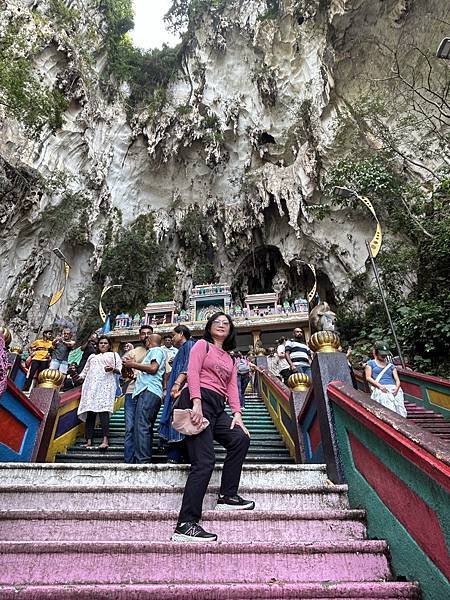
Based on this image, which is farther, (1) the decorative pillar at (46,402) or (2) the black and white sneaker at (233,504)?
(1) the decorative pillar at (46,402)

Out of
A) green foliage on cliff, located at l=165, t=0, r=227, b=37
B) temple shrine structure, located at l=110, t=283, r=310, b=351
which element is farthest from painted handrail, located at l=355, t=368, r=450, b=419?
green foliage on cliff, located at l=165, t=0, r=227, b=37

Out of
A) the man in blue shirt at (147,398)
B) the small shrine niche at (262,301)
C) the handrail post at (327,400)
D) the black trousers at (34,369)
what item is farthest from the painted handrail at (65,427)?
the small shrine niche at (262,301)

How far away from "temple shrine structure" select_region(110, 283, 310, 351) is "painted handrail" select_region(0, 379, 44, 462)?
1227 centimetres

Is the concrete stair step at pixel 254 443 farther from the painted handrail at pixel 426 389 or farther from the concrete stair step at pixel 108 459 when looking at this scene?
the painted handrail at pixel 426 389

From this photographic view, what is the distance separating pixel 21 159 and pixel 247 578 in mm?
17657

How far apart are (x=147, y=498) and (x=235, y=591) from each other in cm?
90

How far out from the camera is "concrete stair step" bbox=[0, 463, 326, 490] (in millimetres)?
2252

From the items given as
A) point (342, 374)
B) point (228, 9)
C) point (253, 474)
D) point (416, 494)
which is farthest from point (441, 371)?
point (228, 9)

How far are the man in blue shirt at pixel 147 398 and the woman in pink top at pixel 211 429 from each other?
0.95 m

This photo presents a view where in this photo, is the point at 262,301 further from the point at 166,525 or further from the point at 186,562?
the point at 186,562

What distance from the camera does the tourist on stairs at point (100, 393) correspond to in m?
3.41

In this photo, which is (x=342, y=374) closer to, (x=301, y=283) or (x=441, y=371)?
(x=441, y=371)

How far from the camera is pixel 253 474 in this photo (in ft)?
7.50

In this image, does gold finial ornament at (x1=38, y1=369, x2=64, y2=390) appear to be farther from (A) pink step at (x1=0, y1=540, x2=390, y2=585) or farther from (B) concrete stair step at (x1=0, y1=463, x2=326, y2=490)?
(A) pink step at (x1=0, y1=540, x2=390, y2=585)
